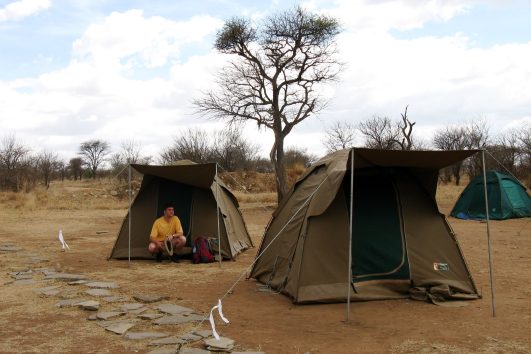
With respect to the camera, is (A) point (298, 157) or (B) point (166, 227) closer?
(B) point (166, 227)

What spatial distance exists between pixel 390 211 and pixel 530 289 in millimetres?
2280

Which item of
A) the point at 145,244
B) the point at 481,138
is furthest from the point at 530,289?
the point at 481,138

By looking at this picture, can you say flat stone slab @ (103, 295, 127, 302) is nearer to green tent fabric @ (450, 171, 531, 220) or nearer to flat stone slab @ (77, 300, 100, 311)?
flat stone slab @ (77, 300, 100, 311)

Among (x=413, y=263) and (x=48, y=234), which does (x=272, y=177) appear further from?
(x=413, y=263)

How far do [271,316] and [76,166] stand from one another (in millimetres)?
53836

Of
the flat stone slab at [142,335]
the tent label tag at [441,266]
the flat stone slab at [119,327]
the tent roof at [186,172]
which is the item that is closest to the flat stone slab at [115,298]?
the flat stone slab at [119,327]

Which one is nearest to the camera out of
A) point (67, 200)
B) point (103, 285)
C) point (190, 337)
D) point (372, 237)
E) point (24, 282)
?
point (190, 337)

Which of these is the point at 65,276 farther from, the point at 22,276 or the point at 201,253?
the point at 201,253

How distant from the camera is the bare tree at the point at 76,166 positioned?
184 feet

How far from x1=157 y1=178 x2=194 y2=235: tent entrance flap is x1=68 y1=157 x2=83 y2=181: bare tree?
4801cm

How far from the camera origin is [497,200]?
17.5 m

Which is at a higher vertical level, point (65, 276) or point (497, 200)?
point (497, 200)

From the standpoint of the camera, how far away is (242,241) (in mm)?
11656

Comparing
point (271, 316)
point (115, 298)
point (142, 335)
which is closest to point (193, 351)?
point (142, 335)
